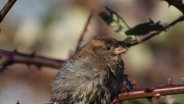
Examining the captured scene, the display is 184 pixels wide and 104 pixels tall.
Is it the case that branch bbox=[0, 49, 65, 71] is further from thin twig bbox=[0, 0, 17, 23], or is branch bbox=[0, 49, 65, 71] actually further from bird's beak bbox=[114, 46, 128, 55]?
thin twig bbox=[0, 0, 17, 23]

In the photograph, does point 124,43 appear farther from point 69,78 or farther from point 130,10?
point 130,10

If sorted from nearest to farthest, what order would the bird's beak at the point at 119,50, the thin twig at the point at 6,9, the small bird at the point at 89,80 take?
the thin twig at the point at 6,9 → the small bird at the point at 89,80 → the bird's beak at the point at 119,50

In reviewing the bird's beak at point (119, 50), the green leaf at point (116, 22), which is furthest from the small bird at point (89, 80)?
the green leaf at point (116, 22)

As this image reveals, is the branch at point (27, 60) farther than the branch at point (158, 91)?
Yes

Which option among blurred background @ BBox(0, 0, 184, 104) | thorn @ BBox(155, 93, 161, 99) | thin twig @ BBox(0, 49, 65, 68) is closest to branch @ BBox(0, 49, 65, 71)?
thin twig @ BBox(0, 49, 65, 68)

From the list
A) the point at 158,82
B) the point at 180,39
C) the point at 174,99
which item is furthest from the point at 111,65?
the point at 158,82

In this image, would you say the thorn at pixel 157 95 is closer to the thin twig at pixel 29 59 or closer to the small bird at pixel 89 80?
the small bird at pixel 89 80
